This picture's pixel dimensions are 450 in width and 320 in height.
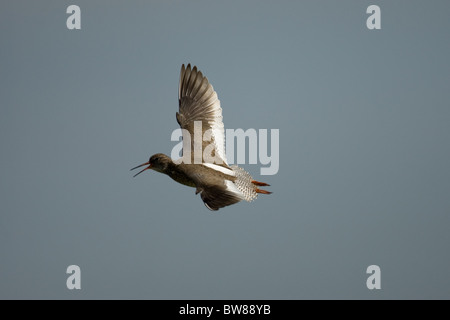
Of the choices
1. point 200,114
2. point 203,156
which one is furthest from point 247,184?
point 200,114

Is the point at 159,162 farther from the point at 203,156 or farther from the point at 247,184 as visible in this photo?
the point at 247,184

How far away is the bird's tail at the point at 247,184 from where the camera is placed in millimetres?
12659

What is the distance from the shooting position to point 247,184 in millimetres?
13227

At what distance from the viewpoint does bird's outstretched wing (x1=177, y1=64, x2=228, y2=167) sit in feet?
46.6

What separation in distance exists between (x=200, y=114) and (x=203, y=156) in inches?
57.7

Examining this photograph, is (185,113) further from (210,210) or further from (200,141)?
(210,210)

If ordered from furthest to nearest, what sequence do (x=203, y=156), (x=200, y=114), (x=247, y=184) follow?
(x=200, y=114) → (x=203, y=156) → (x=247, y=184)

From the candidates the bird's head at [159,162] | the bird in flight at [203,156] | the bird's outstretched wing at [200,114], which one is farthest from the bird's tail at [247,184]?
the bird's head at [159,162]

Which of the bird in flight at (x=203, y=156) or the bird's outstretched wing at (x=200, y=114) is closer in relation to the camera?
the bird in flight at (x=203, y=156)

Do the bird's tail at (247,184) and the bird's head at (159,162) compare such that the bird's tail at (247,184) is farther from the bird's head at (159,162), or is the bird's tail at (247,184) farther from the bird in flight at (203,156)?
the bird's head at (159,162)

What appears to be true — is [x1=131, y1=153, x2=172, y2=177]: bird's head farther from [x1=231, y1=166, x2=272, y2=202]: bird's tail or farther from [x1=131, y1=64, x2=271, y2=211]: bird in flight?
[x1=231, y1=166, x2=272, y2=202]: bird's tail

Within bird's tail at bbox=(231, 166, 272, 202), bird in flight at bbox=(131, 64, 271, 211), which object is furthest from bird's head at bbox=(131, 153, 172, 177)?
bird's tail at bbox=(231, 166, 272, 202)

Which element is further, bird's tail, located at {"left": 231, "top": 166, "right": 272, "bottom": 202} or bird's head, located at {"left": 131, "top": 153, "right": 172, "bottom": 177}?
bird's head, located at {"left": 131, "top": 153, "right": 172, "bottom": 177}

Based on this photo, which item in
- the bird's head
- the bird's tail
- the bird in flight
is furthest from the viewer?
the bird's head
